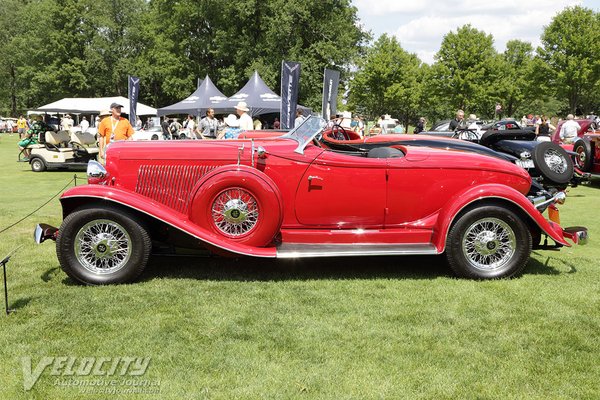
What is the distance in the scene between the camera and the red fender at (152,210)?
15.1ft

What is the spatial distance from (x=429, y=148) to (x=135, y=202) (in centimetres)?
311

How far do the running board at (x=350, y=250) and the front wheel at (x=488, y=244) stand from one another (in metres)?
0.29

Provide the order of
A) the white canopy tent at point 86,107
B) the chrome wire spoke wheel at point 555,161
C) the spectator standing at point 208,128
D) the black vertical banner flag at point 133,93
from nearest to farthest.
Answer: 1. the chrome wire spoke wheel at point 555,161
2. the spectator standing at point 208,128
3. the black vertical banner flag at point 133,93
4. the white canopy tent at point 86,107

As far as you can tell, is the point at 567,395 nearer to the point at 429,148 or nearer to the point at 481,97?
the point at 429,148

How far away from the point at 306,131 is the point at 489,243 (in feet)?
7.12

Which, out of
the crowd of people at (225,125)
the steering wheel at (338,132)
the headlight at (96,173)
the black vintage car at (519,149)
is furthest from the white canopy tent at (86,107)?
the headlight at (96,173)

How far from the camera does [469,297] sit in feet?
14.9

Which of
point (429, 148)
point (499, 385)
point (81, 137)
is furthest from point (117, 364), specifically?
point (81, 137)

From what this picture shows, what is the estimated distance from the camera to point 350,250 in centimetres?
484

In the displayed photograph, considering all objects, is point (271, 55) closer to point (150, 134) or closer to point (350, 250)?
point (150, 134)

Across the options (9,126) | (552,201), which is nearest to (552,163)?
(552,201)

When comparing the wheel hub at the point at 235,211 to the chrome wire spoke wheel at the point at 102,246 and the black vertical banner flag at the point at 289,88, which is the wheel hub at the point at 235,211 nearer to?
the chrome wire spoke wheel at the point at 102,246

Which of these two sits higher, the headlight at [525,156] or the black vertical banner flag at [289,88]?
the black vertical banner flag at [289,88]

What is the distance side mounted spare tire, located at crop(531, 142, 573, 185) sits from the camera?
241 inches
